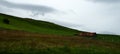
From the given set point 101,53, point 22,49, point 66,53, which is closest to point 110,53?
point 101,53

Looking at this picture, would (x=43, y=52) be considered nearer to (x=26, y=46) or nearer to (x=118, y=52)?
(x=26, y=46)

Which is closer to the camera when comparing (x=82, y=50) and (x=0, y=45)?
(x=0, y=45)

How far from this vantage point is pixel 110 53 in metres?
40.7

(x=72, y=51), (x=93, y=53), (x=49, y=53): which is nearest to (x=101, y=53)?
(x=93, y=53)

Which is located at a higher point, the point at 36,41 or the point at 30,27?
the point at 30,27

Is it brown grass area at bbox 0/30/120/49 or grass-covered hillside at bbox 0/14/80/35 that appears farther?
grass-covered hillside at bbox 0/14/80/35

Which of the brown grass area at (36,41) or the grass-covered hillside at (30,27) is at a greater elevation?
the grass-covered hillside at (30,27)

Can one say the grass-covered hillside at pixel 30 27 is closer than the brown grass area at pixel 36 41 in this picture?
No

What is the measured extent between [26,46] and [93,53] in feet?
31.4

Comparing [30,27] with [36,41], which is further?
[30,27]

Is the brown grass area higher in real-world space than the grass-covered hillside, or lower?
lower

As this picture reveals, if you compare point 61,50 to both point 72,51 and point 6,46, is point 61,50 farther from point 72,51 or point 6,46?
point 6,46

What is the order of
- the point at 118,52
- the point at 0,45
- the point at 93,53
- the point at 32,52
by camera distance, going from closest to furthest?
1. the point at 32,52
2. the point at 0,45
3. the point at 93,53
4. the point at 118,52

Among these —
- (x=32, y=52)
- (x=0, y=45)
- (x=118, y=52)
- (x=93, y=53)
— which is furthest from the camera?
(x=118, y=52)
